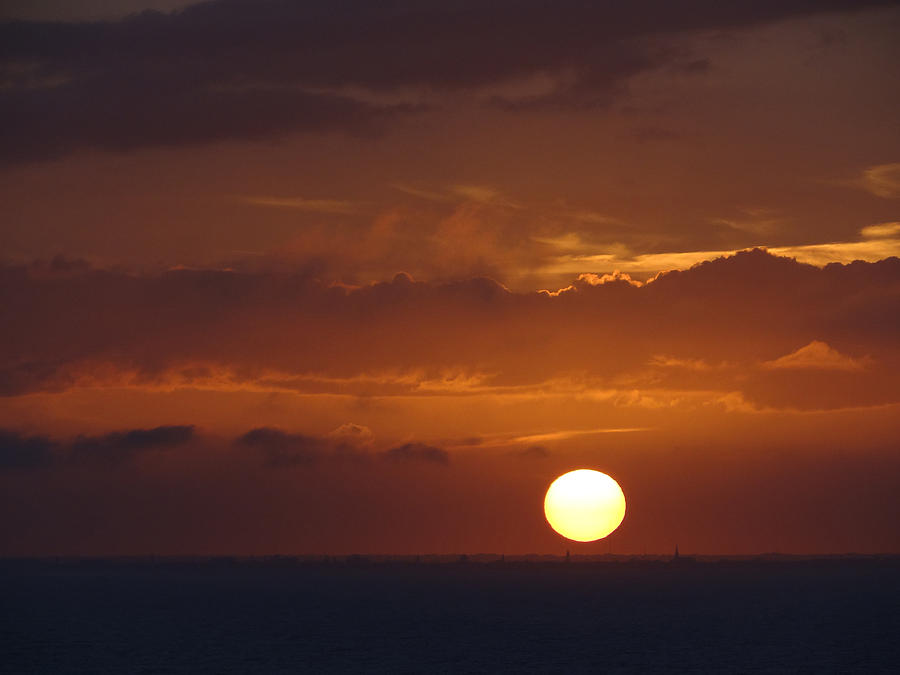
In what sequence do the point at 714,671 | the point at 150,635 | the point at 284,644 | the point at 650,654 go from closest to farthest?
the point at 714,671 → the point at 650,654 → the point at 284,644 → the point at 150,635

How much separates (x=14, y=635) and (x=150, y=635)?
21629 mm

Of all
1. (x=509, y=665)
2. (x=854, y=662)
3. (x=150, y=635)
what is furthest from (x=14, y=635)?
(x=854, y=662)

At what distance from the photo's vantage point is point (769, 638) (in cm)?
17662

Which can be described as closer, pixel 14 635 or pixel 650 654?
pixel 650 654

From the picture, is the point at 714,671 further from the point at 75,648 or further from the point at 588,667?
the point at 75,648

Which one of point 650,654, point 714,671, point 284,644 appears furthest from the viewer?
point 284,644

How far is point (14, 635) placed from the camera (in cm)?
18912

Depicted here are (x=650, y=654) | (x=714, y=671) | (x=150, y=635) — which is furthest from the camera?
(x=150, y=635)

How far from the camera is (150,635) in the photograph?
187m

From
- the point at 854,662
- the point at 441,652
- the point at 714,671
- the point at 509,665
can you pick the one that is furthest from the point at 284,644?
the point at 854,662

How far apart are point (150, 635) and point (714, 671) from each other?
296ft

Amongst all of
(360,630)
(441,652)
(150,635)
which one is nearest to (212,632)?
(150,635)

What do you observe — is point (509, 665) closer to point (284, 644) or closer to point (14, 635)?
point (284, 644)

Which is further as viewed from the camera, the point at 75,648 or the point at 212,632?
the point at 212,632
